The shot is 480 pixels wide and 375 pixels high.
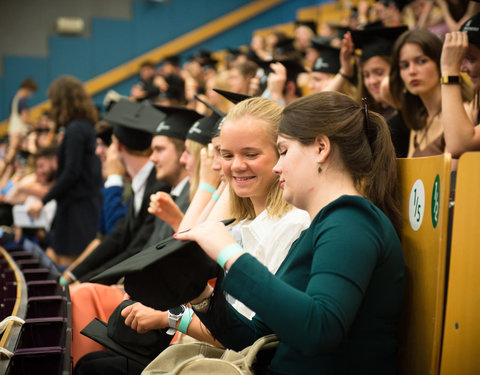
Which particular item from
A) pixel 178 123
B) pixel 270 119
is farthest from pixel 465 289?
pixel 178 123

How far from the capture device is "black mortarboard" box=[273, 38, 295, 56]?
6.68 metres

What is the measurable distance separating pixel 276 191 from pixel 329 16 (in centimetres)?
904

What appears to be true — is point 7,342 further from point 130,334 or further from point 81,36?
point 81,36

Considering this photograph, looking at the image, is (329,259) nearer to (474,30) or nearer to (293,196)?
(293,196)

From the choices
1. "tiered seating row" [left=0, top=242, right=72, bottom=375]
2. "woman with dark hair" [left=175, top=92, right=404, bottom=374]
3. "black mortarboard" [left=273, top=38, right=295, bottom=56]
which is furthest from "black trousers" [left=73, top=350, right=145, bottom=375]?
"black mortarboard" [left=273, top=38, right=295, bottom=56]

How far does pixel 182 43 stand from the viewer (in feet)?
45.1

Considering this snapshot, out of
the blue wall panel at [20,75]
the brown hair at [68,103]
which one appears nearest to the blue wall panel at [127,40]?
the blue wall panel at [20,75]

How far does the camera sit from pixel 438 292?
140 centimetres

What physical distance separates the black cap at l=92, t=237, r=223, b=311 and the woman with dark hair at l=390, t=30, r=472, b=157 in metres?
1.58

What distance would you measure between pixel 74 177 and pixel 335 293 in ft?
12.7

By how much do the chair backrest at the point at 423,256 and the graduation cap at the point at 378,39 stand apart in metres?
1.94

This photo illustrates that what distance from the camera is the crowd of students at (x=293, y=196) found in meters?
1.28

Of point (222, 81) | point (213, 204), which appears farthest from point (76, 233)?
point (213, 204)

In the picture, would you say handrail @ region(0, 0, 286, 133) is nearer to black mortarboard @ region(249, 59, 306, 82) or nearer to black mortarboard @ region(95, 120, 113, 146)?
black mortarboard @ region(95, 120, 113, 146)
